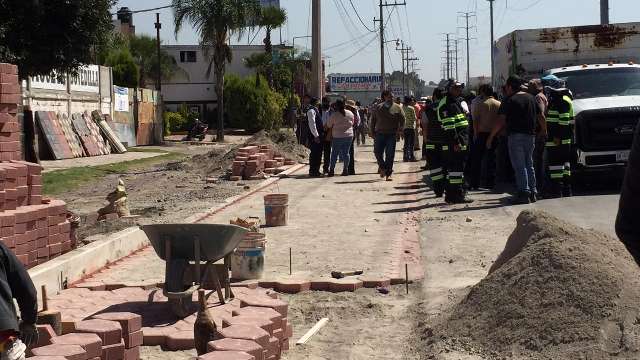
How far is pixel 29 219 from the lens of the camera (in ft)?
31.6

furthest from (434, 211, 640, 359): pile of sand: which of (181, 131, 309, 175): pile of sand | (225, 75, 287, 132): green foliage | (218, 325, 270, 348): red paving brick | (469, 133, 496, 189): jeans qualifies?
(225, 75, 287, 132): green foliage

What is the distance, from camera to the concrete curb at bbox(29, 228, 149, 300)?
899cm

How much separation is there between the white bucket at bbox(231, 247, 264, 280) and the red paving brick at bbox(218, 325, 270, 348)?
265 cm

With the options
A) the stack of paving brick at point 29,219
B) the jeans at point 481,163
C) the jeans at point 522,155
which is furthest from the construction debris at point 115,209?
the jeans at point 481,163

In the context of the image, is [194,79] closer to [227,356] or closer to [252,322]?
[252,322]

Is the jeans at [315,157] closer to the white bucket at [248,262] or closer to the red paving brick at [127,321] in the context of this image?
the white bucket at [248,262]

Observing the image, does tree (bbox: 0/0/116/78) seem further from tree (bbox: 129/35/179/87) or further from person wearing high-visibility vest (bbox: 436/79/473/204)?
tree (bbox: 129/35/179/87)

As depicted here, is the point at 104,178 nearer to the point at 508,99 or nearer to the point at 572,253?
the point at 508,99

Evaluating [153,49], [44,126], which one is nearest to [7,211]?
[44,126]

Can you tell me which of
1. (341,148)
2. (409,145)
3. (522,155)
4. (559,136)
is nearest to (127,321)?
(522,155)

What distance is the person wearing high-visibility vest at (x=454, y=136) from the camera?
15.1 metres

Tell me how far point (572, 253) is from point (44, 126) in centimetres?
2664

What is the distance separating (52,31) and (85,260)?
18.6m

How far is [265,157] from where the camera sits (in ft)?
77.6
